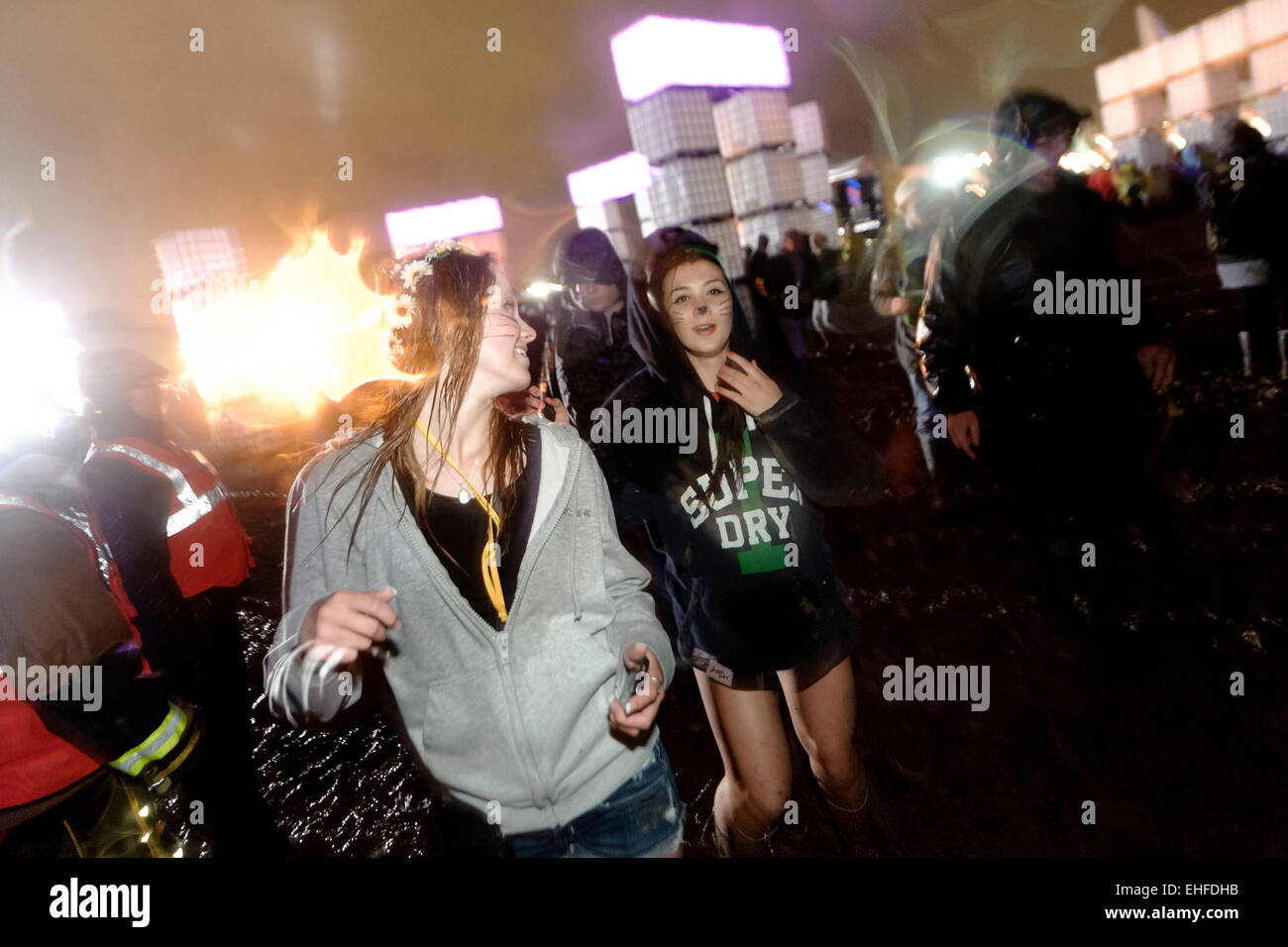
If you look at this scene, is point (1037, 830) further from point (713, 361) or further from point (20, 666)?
point (20, 666)

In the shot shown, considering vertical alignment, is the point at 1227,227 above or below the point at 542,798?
above

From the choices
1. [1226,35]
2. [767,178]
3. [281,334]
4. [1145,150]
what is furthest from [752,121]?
[281,334]

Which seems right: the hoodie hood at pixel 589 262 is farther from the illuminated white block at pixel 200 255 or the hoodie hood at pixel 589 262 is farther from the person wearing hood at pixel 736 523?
the illuminated white block at pixel 200 255

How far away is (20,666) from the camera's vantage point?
1.59m

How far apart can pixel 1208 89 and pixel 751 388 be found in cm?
5493

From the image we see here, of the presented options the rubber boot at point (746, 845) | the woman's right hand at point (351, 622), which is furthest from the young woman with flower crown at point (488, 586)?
the rubber boot at point (746, 845)

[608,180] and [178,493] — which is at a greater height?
[608,180]

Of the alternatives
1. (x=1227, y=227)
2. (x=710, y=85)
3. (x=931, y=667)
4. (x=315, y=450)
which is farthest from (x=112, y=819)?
(x=710, y=85)

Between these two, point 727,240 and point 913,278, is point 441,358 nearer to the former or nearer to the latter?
point 913,278

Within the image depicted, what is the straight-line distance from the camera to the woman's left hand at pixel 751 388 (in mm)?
2152

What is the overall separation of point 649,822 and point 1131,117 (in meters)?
58.2

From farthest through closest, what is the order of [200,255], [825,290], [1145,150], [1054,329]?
1. [1145,150]
2. [200,255]
3. [825,290]
4. [1054,329]

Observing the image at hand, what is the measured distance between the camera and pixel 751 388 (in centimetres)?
216

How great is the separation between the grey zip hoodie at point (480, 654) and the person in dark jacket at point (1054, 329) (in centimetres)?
236
